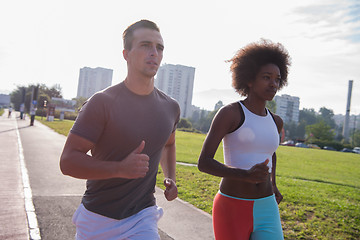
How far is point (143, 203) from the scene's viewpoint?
231 centimetres

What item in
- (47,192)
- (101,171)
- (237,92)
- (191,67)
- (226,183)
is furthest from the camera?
(191,67)

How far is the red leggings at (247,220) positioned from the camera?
250 centimetres

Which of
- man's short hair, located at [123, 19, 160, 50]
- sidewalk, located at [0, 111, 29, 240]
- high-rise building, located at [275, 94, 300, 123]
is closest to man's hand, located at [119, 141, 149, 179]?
man's short hair, located at [123, 19, 160, 50]

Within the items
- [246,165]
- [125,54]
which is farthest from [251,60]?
[125,54]

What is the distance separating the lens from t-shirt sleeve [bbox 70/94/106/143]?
1988 millimetres

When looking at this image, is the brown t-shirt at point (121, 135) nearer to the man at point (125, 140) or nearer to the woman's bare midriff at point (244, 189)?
the man at point (125, 140)

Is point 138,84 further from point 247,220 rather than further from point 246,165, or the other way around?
point 247,220

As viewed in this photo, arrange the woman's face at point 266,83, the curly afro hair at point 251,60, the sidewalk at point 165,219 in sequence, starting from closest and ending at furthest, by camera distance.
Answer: the woman's face at point 266,83
the curly afro hair at point 251,60
the sidewalk at point 165,219

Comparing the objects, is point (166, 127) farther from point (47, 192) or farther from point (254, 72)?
point (47, 192)

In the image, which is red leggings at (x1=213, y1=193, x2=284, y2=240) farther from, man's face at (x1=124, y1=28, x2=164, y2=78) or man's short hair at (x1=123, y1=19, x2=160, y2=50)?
man's short hair at (x1=123, y1=19, x2=160, y2=50)

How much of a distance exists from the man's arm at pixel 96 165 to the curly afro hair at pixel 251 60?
1.52 m

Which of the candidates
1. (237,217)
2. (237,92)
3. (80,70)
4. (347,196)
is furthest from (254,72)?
(80,70)

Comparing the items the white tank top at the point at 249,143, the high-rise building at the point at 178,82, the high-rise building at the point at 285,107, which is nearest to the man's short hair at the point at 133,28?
the white tank top at the point at 249,143

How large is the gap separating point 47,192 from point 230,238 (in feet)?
18.4
